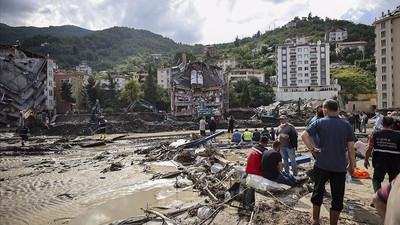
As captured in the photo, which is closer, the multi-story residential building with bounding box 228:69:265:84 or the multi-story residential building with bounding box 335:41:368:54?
the multi-story residential building with bounding box 228:69:265:84

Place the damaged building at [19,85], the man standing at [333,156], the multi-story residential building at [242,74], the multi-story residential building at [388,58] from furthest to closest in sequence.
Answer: the multi-story residential building at [242,74] → the multi-story residential building at [388,58] → the damaged building at [19,85] → the man standing at [333,156]

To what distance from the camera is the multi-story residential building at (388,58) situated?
5078 centimetres

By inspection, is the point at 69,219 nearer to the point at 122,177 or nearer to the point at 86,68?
the point at 122,177

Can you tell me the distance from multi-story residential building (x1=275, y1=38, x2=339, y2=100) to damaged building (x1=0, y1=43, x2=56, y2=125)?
63490 mm

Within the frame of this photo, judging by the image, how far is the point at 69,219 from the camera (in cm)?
605

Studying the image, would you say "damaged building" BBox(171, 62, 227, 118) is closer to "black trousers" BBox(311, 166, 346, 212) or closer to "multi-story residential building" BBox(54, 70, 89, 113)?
"multi-story residential building" BBox(54, 70, 89, 113)

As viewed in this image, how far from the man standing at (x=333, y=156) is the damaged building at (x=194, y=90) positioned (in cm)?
4420

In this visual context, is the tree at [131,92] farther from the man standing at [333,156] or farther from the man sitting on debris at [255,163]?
the man standing at [333,156]

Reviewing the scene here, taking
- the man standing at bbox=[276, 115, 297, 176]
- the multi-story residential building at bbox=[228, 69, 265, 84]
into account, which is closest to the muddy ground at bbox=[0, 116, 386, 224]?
the man standing at bbox=[276, 115, 297, 176]

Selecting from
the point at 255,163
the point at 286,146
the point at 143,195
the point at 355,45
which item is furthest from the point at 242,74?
the point at 255,163

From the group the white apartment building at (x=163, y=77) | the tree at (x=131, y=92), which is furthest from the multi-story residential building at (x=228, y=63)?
the tree at (x=131, y=92)

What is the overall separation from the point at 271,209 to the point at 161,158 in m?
9.02

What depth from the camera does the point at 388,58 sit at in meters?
51.8

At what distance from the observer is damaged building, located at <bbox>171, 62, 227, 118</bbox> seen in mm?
49781
